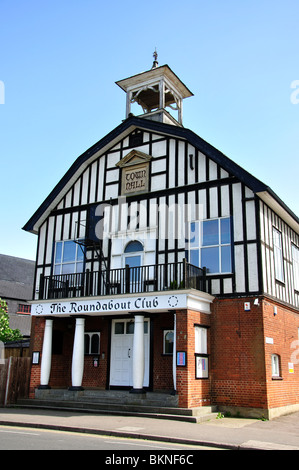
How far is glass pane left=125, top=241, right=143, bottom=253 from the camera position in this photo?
1809 cm

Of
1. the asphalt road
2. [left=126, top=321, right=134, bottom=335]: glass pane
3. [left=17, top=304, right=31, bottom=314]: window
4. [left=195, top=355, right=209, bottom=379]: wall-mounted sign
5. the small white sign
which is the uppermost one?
[left=17, top=304, right=31, bottom=314]: window

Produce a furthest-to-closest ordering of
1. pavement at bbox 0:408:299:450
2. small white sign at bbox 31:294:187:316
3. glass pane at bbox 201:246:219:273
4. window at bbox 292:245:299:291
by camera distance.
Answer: window at bbox 292:245:299:291
glass pane at bbox 201:246:219:273
small white sign at bbox 31:294:187:316
pavement at bbox 0:408:299:450

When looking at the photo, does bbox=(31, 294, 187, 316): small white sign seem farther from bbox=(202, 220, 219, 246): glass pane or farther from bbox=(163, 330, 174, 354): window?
bbox=(202, 220, 219, 246): glass pane

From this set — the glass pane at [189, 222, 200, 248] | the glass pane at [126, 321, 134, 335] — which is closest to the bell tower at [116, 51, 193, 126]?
the glass pane at [189, 222, 200, 248]

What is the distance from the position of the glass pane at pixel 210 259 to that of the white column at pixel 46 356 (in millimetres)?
6373

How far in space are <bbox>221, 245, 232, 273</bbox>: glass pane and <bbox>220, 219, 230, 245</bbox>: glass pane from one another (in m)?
0.26

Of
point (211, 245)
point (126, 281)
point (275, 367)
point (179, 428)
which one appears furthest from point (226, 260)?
point (179, 428)

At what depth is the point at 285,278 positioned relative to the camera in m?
18.2

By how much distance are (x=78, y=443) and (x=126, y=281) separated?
783 centimetres

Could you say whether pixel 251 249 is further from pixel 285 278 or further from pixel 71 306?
pixel 71 306

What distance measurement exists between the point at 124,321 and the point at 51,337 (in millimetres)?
2862

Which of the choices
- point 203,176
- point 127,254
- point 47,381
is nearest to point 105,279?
point 127,254

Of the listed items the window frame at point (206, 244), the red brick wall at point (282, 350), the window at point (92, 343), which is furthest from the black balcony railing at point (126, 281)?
the red brick wall at point (282, 350)

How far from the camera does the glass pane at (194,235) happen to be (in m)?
16.8
